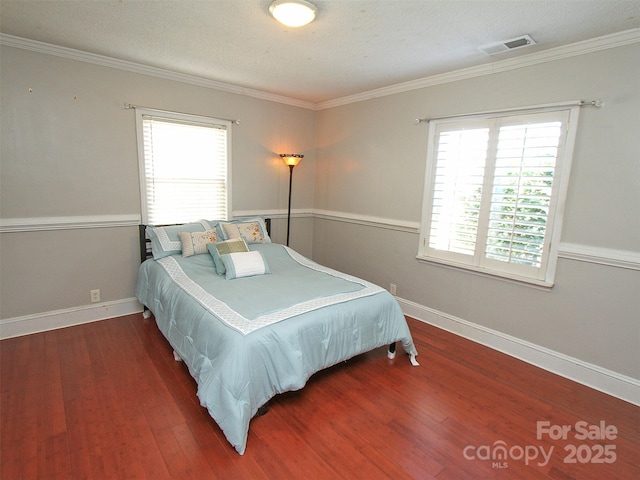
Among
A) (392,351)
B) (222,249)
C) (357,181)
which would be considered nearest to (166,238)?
(222,249)

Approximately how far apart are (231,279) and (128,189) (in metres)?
1.51

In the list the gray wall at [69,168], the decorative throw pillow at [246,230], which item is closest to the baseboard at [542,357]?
the decorative throw pillow at [246,230]

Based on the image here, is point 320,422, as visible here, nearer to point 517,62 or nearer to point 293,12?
point 293,12

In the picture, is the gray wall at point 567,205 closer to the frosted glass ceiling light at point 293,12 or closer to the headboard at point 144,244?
the frosted glass ceiling light at point 293,12

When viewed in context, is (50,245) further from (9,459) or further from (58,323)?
(9,459)

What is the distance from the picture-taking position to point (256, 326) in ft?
6.66

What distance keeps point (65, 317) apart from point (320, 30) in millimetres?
3346

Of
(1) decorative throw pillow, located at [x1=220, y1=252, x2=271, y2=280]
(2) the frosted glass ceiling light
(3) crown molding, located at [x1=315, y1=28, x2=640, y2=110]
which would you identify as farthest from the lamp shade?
(2) the frosted glass ceiling light

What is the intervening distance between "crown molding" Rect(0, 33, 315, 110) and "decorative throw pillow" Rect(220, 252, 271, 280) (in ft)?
6.42

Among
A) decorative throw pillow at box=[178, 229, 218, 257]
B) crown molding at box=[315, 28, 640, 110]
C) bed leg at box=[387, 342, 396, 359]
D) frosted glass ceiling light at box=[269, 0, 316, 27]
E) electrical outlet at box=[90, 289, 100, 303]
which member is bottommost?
bed leg at box=[387, 342, 396, 359]

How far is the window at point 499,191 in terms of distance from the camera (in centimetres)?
259

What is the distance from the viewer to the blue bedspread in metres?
1.88

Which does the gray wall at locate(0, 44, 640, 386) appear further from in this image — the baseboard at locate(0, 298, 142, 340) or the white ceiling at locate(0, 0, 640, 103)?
the white ceiling at locate(0, 0, 640, 103)

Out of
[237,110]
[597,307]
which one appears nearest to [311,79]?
[237,110]
